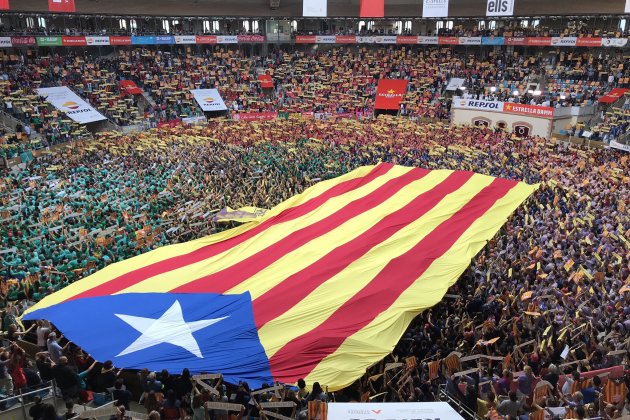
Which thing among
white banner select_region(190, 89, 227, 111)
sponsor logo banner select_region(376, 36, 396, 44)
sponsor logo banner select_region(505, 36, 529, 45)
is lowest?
white banner select_region(190, 89, 227, 111)

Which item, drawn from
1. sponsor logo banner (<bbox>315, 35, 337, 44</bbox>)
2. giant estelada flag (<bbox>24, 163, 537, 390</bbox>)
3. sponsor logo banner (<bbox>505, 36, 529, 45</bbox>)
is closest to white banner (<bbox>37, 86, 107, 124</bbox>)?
sponsor logo banner (<bbox>315, 35, 337, 44</bbox>)

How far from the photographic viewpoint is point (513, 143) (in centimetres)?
→ 2489

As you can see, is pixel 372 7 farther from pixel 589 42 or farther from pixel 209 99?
pixel 589 42

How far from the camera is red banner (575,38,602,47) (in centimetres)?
3603

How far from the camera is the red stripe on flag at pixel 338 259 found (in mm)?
10156

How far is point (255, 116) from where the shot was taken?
39562mm

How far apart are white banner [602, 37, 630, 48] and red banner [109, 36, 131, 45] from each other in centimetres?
3456

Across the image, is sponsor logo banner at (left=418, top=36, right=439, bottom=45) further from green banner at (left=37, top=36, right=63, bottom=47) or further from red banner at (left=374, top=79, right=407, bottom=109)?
green banner at (left=37, top=36, right=63, bottom=47)

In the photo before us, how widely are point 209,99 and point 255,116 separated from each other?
458cm

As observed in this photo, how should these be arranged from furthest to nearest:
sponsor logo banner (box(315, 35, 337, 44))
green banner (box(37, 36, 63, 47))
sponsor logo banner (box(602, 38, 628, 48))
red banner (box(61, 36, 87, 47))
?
sponsor logo banner (box(315, 35, 337, 44))
red banner (box(61, 36, 87, 47))
green banner (box(37, 36, 63, 47))
sponsor logo banner (box(602, 38, 628, 48))

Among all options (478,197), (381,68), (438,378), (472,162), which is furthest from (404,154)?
(381,68)

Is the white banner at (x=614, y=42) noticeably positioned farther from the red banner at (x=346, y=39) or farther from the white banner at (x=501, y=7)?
the red banner at (x=346, y=39)

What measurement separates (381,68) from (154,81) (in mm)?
18681

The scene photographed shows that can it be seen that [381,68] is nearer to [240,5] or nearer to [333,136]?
[240,5]
